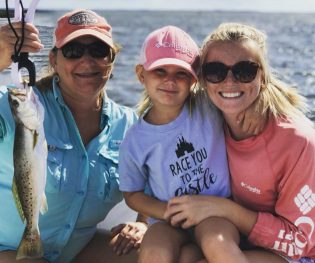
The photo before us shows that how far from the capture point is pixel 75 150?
11.1 feet

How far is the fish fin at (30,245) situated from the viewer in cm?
295

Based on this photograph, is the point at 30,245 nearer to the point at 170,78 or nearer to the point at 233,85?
the point at 170,78

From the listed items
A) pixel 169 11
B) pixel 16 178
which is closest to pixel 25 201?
pixel 16 178

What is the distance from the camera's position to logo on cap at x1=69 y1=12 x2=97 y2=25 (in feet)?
11.1

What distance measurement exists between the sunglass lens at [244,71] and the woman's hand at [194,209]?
625mm

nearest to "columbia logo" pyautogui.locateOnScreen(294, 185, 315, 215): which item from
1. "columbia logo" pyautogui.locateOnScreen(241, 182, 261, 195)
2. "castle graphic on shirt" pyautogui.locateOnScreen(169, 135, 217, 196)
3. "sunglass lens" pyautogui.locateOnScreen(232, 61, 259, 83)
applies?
"columbia logo" pyautogui.locateOnScreen(241, 182, 261, 195)

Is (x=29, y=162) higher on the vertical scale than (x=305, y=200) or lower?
higher

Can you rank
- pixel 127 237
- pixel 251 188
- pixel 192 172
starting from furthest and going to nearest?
pixel 127 237 < pixel 192 172 < pixel 251 188

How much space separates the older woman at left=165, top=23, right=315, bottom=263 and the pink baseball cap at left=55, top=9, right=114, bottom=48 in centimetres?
67

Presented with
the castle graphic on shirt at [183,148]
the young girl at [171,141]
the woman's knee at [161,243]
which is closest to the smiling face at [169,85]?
the young girl at [171,141]

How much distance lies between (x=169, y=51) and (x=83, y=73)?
1.73ft

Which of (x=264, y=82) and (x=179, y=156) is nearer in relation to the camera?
(x=264, y=82)

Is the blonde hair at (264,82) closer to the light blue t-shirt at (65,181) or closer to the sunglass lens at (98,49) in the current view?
the sunglass lens at (98,49)

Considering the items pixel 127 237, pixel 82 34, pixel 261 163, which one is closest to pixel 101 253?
pixel 127 237
